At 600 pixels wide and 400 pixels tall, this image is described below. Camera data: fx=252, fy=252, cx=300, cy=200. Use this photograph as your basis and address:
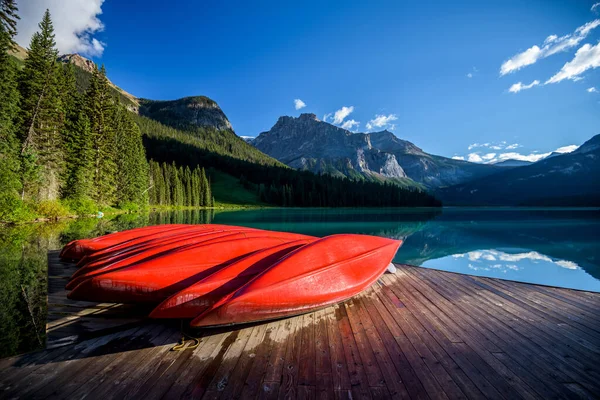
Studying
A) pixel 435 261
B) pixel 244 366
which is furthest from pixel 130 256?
pixel 435 261

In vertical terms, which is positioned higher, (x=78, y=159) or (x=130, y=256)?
(x=78, y=159)

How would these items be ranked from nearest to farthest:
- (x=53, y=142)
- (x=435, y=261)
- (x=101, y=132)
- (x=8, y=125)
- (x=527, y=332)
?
(x=527, y=332), (x=435, y=261), (x=8, y=125), (x=53, y=142), (x=101, y=132)

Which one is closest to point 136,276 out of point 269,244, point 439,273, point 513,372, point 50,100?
point 269,244

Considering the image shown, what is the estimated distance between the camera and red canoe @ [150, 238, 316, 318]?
131 inches

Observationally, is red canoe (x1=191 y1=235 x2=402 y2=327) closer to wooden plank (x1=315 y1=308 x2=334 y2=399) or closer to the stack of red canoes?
the stack of red canoes

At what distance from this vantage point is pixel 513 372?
2811 mm

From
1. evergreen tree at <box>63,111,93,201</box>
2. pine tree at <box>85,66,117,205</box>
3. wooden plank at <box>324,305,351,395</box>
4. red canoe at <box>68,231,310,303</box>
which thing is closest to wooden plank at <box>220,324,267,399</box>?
wooden plank at <box>324,305,351,395</box>

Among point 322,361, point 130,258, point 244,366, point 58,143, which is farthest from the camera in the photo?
point 58,143

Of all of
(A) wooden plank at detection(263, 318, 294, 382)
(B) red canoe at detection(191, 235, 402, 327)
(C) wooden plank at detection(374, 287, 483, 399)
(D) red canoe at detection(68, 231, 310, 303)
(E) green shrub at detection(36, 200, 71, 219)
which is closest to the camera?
(C) wooden plank at detection(374, 287, 483, 399)

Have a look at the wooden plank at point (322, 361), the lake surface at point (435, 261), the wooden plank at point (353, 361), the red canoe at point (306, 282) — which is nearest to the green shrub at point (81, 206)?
the lake surface at point (435, 261)

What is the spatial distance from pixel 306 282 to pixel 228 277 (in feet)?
3.94

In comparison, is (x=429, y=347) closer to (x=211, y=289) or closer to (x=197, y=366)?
(x=197, y=366)

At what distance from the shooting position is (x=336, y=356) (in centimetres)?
304

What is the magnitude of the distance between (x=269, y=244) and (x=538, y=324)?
470 cm
